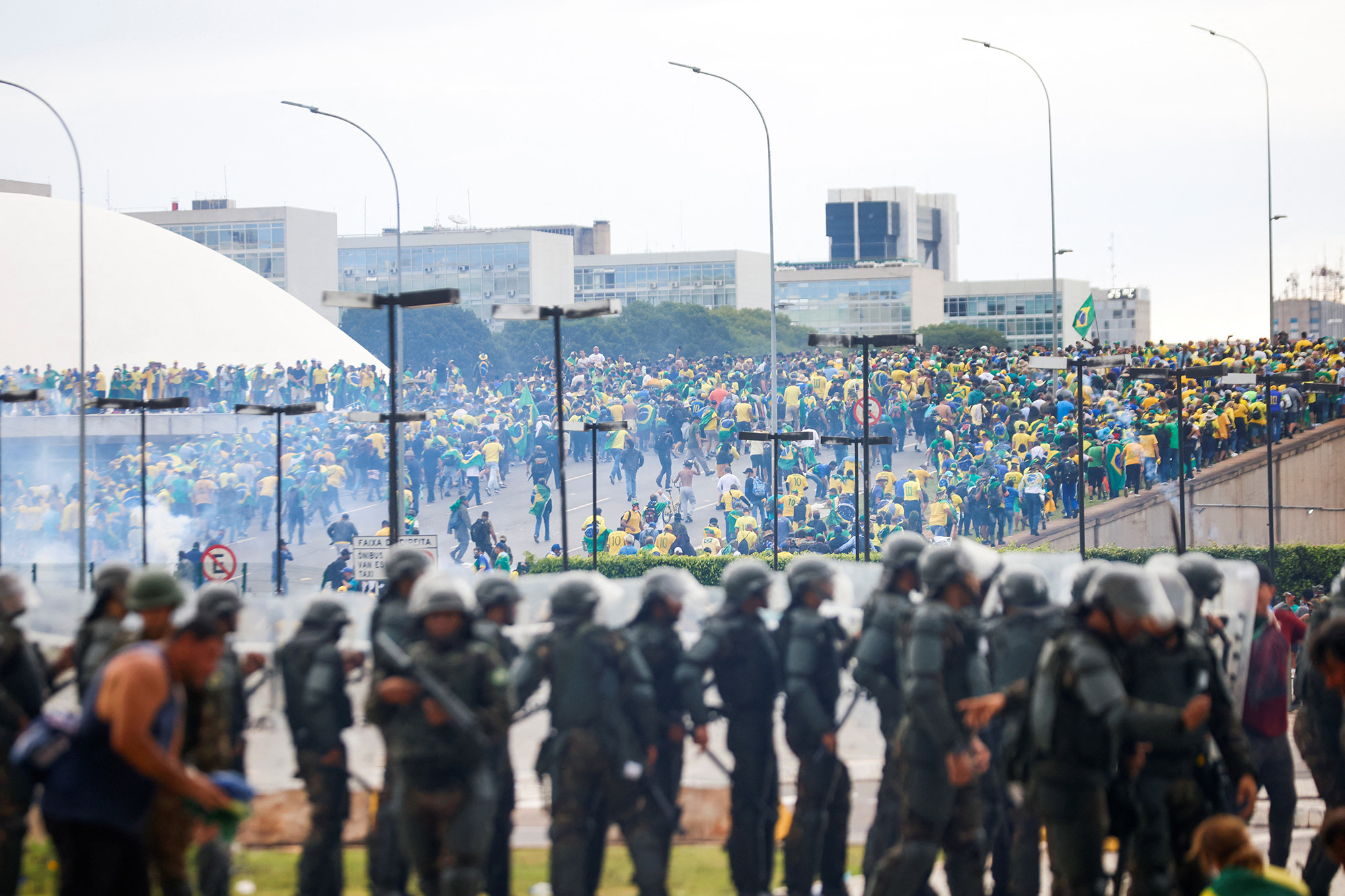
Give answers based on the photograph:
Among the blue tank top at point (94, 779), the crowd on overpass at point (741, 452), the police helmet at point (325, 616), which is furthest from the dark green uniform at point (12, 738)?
the crowd on overpass at point (741, 452)

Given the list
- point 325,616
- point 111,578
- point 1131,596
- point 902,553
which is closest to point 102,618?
point 111,578

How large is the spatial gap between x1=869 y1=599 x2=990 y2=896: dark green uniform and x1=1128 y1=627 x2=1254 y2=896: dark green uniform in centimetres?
75

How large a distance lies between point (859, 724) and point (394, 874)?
2585 mm

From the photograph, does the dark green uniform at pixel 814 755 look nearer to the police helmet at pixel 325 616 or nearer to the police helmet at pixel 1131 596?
the police helmet at pixel 1131 596

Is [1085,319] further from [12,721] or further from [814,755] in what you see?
[12,721]

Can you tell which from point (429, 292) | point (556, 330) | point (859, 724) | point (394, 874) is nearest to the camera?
point (394, 874)

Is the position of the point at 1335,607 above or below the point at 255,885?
above

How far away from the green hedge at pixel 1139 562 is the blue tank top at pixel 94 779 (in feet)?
61.5

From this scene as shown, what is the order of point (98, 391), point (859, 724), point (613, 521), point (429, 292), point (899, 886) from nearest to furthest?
point (899, 886), point (859, 724), point (429, 292), point (613, 521), point (98, 391)

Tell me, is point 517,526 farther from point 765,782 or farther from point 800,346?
point 800,346

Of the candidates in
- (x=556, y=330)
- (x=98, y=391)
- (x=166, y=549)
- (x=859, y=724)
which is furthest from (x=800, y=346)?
(x=859, y=724)

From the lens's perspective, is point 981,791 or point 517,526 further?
point 517,526

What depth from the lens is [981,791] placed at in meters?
7.30

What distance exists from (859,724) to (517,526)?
79.0 feet
